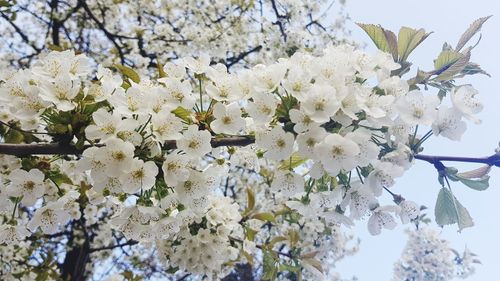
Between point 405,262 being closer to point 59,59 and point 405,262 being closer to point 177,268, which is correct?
point 177,268

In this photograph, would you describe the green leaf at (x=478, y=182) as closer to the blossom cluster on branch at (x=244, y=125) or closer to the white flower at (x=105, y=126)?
the blossom cluster on branch at (x=244, y=125)

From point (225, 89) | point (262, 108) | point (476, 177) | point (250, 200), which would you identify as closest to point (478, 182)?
point (476, 177)

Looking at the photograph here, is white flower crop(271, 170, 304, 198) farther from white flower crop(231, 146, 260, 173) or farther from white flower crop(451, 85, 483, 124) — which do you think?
white flower crop(451, 85, 483, 124)

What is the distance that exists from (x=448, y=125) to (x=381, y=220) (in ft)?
1.22

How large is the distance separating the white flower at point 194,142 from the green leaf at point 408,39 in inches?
26.3

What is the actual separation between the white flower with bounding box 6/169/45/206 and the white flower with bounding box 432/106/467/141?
1183 mm

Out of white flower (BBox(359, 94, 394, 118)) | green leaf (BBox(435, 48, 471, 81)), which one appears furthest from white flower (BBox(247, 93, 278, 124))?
green leaf (BBox(435, 48, 471, 81))

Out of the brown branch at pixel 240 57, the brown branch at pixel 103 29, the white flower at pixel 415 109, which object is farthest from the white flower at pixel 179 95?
the brown branch at pixel 240 57

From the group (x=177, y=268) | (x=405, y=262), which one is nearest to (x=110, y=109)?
(x=177, y=268)

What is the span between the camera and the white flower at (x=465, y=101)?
127 cm

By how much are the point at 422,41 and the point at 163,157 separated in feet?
2.86

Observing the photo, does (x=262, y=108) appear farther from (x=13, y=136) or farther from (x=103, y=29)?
(x=103, y=29)

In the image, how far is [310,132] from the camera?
118cm

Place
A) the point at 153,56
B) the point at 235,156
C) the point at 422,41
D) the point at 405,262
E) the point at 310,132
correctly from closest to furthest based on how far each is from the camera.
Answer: the point at 310,132 → the point at 422,41 → the point at 235,156 → the point at 153,56 → the point at 405,262
